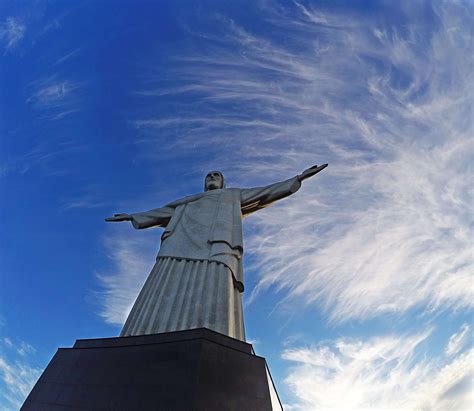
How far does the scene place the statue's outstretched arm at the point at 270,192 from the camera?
7.79 metres

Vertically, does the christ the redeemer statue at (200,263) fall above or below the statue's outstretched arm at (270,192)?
below

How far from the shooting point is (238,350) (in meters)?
4.34

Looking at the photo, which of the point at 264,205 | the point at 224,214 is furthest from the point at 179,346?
the point at 264,205

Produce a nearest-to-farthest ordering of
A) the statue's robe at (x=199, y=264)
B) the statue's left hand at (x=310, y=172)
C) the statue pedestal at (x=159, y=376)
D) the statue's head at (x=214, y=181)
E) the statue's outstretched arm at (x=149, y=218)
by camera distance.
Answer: the statue pedestal at (x=159, y=376), the statue's robe at (x=199, y=264), the statue's left hand at (x=310, y=172), the statue's outstretched arm at (x=149, y=218), the statue's head at (x=214, y=181)

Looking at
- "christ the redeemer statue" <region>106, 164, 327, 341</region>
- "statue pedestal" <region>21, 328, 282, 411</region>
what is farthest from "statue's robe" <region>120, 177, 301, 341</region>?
"statue pedestal" <region>21, 328, 282, 411</region>

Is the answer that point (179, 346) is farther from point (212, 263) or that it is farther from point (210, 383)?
point (212, 263)

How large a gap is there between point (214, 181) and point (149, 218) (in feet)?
6.69

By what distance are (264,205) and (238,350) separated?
438 cm

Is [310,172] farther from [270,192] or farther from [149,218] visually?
[149,218]

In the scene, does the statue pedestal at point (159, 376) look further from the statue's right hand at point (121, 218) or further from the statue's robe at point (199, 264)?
the statue's right hand at point (121, 218)

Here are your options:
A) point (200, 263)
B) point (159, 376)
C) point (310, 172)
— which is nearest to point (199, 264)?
point (200, 263)

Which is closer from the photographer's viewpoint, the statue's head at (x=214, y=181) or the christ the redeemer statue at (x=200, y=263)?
the christ the redeemer statue at (x=200, y=263)

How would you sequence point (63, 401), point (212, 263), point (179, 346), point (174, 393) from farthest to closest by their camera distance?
point (212, 263)
point (179, 346)
point (63, 401)
point (174, 393)

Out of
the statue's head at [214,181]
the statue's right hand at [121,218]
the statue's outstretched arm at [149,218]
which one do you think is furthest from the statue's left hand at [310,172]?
the statue's right hand at [121,218]
